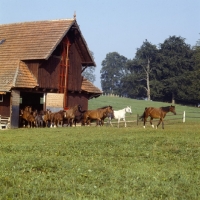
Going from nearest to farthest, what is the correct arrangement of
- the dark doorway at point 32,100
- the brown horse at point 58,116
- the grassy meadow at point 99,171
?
the grassy meadow at point 99,171 < the brown horse at point 58,116 < the dark doorway at point 32,100

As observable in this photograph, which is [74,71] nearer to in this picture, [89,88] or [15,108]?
[89,88]

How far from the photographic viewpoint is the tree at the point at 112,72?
144m

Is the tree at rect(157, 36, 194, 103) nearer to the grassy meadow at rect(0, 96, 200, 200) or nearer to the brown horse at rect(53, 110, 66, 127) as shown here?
the brown horse at rect(53, 110, 66, 127)

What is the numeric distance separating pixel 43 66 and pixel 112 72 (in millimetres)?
113433

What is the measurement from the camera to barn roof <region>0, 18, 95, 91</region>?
115ft

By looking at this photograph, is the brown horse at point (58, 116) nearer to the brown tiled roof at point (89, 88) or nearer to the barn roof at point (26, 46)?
the barn roof at point (26, 46)

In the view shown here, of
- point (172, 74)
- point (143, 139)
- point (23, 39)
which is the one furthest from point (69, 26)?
point (172, 74)

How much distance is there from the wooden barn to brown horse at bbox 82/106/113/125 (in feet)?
7.29

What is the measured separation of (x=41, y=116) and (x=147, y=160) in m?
20.8

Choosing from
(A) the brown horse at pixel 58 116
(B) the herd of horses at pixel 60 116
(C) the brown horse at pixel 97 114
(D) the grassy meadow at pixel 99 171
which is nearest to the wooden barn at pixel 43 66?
(B) the herd of horses at pixel 60 116

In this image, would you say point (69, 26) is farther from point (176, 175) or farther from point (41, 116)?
point (176, 175)

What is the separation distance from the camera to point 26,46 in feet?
122

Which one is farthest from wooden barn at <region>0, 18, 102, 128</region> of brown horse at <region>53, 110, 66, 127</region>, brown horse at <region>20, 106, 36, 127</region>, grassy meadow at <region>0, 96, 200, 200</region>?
grassy meadow at <region>0, 96, 200, 200</region>

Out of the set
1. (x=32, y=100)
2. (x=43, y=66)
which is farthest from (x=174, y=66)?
(x=43, y=66)
